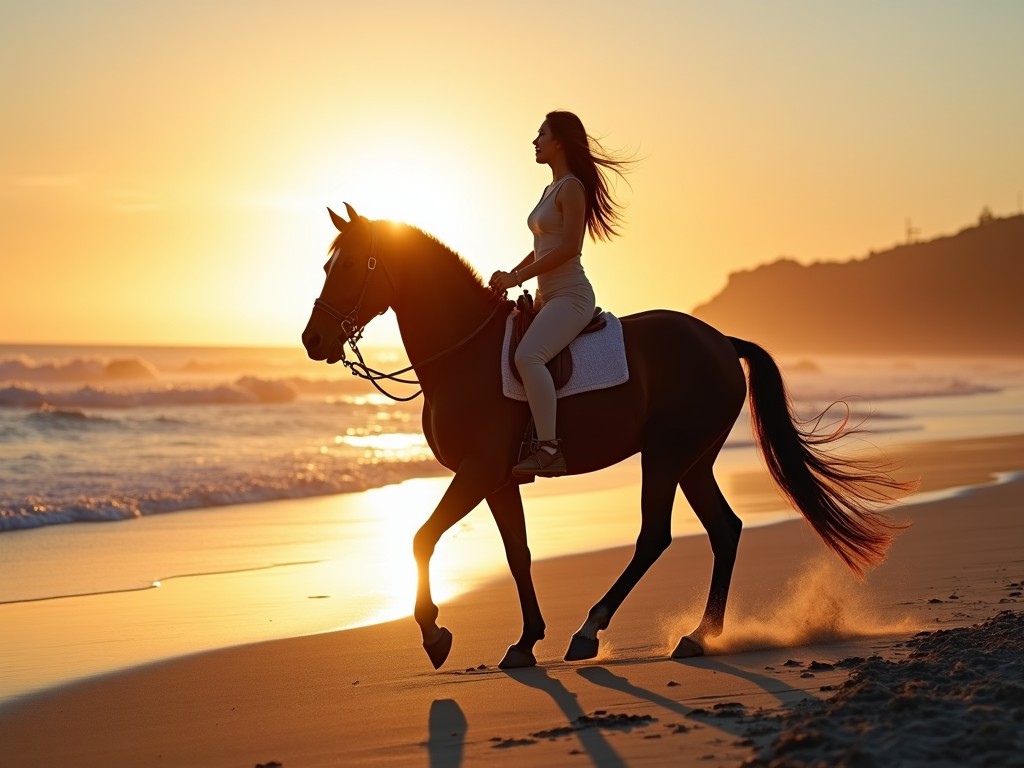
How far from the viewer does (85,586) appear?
28.7 ft

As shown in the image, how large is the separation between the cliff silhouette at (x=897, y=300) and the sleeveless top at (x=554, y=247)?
11909cm

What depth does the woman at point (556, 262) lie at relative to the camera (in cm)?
608

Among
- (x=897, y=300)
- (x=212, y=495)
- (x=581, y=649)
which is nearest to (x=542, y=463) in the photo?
(x=581, y=649)

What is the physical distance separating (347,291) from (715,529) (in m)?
2.40

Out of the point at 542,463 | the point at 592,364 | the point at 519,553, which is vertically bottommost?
the point at 519,553

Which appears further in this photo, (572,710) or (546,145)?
(546,145)

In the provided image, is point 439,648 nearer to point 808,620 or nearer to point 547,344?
point 547,344

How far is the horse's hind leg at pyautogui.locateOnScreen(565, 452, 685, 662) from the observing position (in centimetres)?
615

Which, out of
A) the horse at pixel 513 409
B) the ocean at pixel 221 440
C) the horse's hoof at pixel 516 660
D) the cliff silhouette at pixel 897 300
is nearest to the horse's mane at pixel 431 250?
the horse at pixel 513 409

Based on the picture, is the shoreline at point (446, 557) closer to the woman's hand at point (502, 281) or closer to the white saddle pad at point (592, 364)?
the white saddle pad at point (592, 364)

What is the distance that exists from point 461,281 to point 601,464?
1220 mm

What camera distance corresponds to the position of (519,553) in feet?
20.5

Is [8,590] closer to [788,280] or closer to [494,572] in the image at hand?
[494,572]

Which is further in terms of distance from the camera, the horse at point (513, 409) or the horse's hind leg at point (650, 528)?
the horse's hind leg at point (650, 528)
